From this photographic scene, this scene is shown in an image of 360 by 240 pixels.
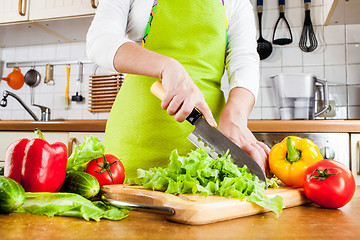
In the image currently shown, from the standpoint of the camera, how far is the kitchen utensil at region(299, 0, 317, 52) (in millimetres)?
2363

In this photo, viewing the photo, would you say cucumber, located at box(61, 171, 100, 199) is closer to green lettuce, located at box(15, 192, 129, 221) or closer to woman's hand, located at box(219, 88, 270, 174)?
green lettuce, located at box(15, 192, 129, 221)

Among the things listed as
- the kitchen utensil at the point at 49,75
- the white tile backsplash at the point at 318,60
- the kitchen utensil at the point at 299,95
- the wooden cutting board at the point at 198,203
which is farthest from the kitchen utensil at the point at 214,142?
the kitchen utensil at the point at 49,75

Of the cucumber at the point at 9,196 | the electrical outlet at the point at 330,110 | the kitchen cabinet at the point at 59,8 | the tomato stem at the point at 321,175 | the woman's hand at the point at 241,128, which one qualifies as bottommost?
the cucumber at the point at 9,196

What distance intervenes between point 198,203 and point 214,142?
0.98 ft

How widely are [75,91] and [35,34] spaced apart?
0.56 m

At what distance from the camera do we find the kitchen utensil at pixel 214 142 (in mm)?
816

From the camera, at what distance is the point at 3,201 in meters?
0.54

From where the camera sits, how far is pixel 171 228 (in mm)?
510

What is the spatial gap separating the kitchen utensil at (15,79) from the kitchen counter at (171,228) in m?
2.63

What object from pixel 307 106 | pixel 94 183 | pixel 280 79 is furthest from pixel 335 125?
pixel 94 183

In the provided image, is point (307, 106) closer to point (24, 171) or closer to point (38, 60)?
point (24, 171)

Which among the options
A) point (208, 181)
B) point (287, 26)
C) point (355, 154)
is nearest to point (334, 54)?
point (287, 26)

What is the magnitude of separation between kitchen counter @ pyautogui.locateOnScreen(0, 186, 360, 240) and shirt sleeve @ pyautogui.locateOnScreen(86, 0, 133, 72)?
468mm

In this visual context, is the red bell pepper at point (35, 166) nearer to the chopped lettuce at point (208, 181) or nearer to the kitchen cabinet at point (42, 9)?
the chopped lettuce at point (208, 181)
